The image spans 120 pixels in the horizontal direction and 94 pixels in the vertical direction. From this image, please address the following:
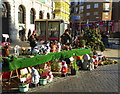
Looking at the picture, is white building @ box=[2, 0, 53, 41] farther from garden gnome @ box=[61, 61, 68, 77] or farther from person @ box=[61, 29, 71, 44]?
garden gnome @ box=[61, 61, 68, 77]

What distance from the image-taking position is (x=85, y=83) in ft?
24.7

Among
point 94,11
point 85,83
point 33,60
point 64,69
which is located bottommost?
point 85,83

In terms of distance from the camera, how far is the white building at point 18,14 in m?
20.8

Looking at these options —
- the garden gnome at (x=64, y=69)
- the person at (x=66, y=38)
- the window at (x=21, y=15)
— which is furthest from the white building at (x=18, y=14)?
the garden gnome at (x=64, y=69)

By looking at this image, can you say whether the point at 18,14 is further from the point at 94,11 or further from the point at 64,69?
the point at 94,11

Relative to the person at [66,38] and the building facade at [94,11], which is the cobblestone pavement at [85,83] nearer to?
the person at [66,38]

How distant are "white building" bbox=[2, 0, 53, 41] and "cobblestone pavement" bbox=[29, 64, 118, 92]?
14.7 m

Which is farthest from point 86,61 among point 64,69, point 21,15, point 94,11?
point 94,11

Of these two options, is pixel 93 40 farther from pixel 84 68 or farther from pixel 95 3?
pixel 95 3

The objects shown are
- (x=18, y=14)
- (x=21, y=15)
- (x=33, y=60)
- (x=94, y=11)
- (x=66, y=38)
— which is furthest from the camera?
(x=94, y=11)

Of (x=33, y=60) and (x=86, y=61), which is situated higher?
(x=33, y=60)

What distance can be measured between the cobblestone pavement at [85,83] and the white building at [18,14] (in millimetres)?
14700

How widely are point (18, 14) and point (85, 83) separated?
17973mm

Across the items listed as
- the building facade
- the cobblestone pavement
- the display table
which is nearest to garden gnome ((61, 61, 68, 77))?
the cobblestone pavement
